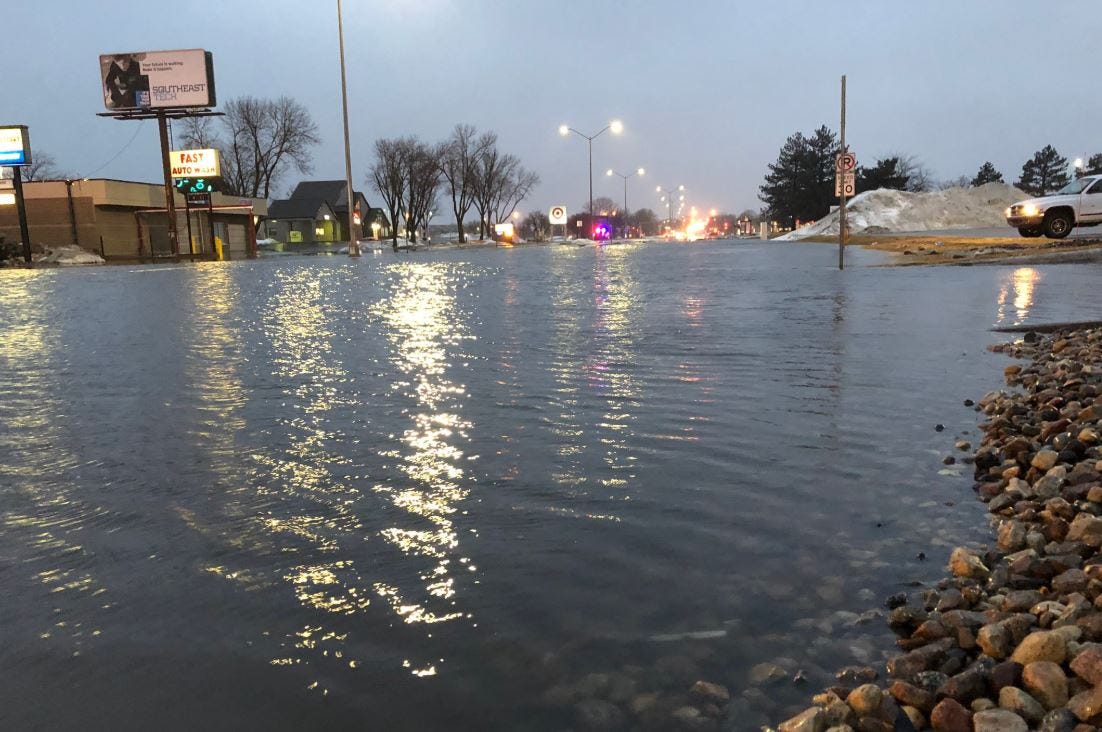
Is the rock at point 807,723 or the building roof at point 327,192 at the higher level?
the building roof at point 327,192

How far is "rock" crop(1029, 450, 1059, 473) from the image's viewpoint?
14.8ft

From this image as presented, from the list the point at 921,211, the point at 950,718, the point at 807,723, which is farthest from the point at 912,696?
the point at 921,211

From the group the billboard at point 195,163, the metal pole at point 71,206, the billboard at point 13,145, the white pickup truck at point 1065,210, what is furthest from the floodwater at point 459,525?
the billboard at point 195,163

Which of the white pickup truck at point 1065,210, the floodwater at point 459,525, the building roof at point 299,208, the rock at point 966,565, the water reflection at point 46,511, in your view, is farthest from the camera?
the building roof at point 299,208

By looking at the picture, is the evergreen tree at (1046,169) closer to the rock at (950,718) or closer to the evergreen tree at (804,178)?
the evergreen tree at (804,178)

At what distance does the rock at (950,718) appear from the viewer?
7.95 ft

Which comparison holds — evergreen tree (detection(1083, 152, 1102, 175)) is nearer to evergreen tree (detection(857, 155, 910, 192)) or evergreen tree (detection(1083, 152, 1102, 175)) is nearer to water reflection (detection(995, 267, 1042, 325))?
evergreen tree (detection(857, 155, 910, 192))

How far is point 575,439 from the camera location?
18.7ft

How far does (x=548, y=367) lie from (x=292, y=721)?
611 centimetres

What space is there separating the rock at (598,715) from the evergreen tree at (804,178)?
96571 millimetres

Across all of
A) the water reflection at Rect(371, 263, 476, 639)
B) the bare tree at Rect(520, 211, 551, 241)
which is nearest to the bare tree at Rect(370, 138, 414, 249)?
the bare tree at Rect(520, 211, 551, 241)

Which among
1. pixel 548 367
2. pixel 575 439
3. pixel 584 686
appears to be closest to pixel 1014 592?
pixel 584 686

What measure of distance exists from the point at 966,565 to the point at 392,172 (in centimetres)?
10017

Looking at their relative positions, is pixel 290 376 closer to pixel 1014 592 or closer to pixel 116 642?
pixel 116 642
